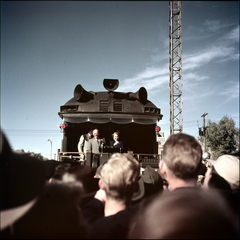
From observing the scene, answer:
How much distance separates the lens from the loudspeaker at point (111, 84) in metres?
7.59

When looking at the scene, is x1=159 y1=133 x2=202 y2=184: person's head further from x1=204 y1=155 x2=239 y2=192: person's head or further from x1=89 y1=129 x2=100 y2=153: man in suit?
x1=89 y1=129 x2=100 y2=153: man in suit

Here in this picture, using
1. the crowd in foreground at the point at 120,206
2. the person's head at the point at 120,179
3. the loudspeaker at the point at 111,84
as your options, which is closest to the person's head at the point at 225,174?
the crowd in foreground at the point at 120,206

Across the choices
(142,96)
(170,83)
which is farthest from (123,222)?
(170,83)

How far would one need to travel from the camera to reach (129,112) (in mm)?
6797

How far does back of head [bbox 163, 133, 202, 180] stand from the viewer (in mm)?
1662

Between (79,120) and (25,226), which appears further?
(79,120)

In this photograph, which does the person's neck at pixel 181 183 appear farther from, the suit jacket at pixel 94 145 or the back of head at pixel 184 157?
the suit jacket at pixel 94 145

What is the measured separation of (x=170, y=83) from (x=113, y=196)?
76.2 ft

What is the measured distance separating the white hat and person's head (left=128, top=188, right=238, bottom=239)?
107 cm

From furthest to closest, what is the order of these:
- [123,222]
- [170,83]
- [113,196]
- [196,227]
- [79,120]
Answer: [170,83], [79,120], [113,196], [123,222], [196,227]

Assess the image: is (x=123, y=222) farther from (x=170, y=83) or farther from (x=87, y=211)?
(x=170, y=83)

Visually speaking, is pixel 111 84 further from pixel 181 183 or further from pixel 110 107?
pixel 181 183

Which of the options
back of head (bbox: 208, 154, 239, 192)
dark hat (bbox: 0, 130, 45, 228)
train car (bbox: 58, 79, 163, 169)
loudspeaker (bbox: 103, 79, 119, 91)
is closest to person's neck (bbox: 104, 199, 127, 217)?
dark hat (bbox: 0, 130, 45, 228)

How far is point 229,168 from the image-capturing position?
2471 millimetres
